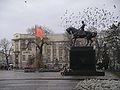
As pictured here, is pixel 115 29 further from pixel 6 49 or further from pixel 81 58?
pixel 6 49

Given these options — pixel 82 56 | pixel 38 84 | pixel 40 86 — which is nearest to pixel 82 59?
pixel 82 56

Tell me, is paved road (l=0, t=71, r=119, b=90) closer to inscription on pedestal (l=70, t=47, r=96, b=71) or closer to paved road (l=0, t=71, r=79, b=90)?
paved road (l=0, t=71, r=79, b=90)

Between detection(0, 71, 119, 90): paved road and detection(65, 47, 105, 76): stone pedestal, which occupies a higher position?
detection(65, 47, 105, 76): stone pedestal

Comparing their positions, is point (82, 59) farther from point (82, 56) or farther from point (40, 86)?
point (40, 86)

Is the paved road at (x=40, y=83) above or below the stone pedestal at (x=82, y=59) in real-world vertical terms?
below

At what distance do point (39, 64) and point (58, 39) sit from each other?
6800cm

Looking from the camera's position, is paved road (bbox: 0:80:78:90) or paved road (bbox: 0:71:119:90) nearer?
paved road (bbox: 0:80:78:90)

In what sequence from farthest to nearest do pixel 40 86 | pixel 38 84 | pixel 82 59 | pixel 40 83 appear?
pixel 82 59 < pixel 40 83 < pixel 38 84 < pixel 40 86

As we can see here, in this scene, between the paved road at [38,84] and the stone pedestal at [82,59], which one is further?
the stone pedestal at [82,59]

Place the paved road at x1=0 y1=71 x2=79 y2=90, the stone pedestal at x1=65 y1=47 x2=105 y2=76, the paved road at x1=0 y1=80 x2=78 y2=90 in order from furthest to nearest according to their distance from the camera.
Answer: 1. the stone pedestal at x1=65 y1=47 x2=105 y2=76
2. the paved road at x1=0 y1=71 x2=79 y2=90
3. the paved road at x1=0 y1=80 x2=78 y2=90

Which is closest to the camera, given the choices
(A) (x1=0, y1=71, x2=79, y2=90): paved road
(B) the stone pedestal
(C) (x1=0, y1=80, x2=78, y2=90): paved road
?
(C) (x1=0, y1=80, x2=78, y2=90): paved road

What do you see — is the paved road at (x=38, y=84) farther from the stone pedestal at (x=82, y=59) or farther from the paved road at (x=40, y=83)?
the stone pedestal at (x=82, y=59)

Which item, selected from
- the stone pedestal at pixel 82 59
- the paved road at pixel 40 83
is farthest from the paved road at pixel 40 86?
the stone pedestal at pixel 82 59

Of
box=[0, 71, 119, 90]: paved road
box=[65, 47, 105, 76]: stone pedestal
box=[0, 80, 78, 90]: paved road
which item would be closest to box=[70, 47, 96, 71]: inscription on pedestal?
box=[65, 47, 105, 76]: stone pedestal
